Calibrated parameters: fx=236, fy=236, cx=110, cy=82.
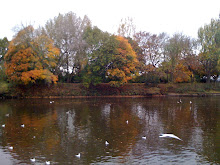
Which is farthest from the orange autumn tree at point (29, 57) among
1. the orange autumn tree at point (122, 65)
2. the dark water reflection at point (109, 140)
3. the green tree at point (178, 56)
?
the green tree at point (178, 56)

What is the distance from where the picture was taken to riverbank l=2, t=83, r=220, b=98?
40.4 m

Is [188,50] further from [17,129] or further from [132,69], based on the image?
[17,129]

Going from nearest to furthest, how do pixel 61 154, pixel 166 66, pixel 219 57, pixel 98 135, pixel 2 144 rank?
pixel 61 154
pixel 2 144
pixel 98 135
pixel 219 57
pixel 166 66

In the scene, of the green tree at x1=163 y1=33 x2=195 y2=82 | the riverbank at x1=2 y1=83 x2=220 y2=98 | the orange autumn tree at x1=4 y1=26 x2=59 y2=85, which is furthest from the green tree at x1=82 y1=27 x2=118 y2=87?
the green tree at x1=163 y1=33 x2=195 y2=82

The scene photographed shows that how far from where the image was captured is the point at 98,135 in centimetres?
1494

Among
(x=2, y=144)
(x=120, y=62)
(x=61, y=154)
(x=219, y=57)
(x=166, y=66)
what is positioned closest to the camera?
(x=61, y=154)

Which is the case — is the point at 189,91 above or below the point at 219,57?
below

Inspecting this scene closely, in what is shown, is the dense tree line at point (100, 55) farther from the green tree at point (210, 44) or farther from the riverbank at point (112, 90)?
the riverbank at point (112, 90)

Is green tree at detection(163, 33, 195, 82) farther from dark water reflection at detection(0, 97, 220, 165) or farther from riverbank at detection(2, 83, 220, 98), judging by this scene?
dark water reflection at detection(0, 97, 220, 165)

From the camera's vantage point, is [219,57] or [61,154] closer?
[61,154]

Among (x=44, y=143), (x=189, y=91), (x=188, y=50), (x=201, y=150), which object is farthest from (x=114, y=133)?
(x=188, y=50)

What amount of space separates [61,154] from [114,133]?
4838mm

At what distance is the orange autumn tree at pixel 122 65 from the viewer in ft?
138

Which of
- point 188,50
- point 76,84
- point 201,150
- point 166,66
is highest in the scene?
point 188,50
